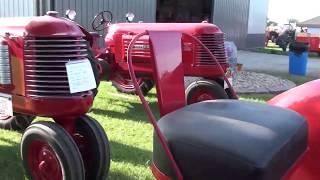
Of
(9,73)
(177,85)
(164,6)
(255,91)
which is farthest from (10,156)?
(164,6)

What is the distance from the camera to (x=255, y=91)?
7008mm

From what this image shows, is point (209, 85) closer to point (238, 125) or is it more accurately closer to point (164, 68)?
point (164, 68)

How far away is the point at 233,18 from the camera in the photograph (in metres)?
16.4

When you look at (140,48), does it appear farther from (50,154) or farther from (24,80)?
(50,154)

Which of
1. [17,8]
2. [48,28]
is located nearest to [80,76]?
[48,28]

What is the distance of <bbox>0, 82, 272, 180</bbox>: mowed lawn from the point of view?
3107 millimetres

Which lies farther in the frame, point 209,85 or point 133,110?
point 133,110

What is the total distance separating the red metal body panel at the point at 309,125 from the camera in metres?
1.68

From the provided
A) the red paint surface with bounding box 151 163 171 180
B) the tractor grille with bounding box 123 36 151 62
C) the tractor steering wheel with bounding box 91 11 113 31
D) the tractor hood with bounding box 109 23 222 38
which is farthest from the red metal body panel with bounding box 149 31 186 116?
the tractor steering wheel with bounding box 91 11 113 31

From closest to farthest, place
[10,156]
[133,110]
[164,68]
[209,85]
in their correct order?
1. [164,68]
2. [10,156]
3. [209,85]
4. [133,110]

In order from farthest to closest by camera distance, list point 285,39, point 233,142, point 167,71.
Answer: point 285,39
point 167,71
point 233,142

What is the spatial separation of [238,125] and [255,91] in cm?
567

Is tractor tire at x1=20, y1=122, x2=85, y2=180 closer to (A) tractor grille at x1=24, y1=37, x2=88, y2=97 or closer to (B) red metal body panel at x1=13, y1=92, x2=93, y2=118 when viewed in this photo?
(B) red metal body panel at x1=13, y1=92, x2=93, y2=118

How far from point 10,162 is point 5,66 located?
2.81 feet
